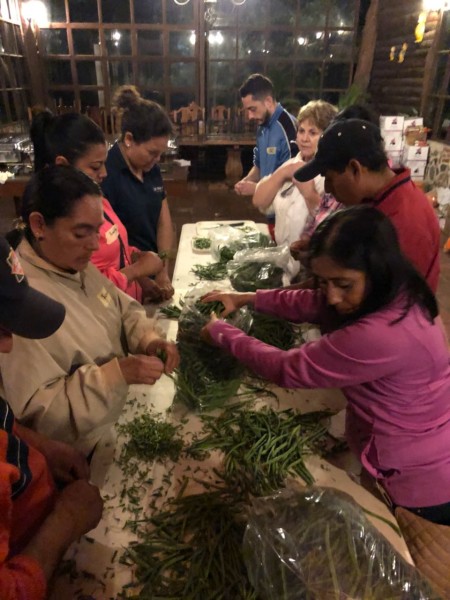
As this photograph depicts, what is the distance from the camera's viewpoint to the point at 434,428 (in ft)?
4.61

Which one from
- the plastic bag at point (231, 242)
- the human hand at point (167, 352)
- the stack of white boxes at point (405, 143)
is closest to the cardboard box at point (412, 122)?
the stack of white boxes at point (405, 143)

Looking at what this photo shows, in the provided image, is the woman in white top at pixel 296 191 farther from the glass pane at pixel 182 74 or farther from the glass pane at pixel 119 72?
the glass pane at pixel 119 72

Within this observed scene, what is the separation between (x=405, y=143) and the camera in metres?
6.45

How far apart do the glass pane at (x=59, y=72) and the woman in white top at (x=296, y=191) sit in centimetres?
660

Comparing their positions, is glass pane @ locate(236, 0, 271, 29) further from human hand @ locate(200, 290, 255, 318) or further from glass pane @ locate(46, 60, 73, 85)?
human hand @ locate(200, 290, 255, 318)

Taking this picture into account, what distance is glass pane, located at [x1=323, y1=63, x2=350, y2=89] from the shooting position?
809 cm

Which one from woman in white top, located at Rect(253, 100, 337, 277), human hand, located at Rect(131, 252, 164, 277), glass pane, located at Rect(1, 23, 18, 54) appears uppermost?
glass pane, located at Rect(1, 23, 18, 54)

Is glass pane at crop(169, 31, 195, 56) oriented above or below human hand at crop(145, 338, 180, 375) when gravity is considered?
above

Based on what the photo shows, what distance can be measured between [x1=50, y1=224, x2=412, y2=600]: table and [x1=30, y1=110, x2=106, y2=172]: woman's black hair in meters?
1.00

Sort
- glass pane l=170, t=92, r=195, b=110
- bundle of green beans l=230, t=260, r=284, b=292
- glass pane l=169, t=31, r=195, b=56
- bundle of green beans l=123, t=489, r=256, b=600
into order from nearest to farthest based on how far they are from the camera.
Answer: bundle of green beans l=123, t=489, r=256, b=600
bundle of green beans l=230, t=260, r=284, b=292
glass pane l=169, t=31, r=195, b=56
glass pane l=170, t=92, r=195, b=110

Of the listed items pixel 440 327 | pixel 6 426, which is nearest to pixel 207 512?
pixel 6 426

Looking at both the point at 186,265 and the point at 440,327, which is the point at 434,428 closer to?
the point at 440,327

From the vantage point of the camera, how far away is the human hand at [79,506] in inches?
42.2

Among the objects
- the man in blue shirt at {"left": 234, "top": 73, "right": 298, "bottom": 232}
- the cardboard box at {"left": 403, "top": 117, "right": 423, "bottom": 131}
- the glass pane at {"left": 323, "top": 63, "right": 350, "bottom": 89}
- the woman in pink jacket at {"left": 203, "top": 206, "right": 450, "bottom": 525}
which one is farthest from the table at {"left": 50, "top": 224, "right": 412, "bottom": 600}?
the glass pane at {"left": 323, "top": 63, "right": 350, "bottom": 89}
